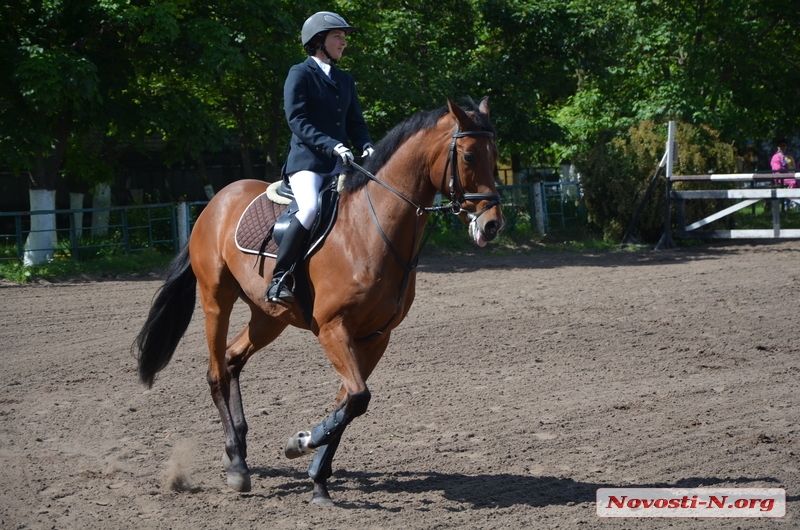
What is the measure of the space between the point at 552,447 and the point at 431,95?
46.1 ft

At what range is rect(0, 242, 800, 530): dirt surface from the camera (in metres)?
4.77

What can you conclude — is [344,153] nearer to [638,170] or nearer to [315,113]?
[315,113]

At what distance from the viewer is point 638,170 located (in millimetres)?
17891

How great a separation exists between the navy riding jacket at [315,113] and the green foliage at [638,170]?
1301cm

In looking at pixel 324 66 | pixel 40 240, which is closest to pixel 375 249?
pixel 324 66

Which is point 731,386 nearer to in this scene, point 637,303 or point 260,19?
point 637,303

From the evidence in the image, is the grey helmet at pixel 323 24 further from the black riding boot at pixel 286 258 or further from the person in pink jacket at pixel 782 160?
the person in pink jacket at pixel 782 160

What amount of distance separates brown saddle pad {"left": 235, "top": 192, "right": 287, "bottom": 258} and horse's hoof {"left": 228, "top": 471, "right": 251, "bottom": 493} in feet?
4.62

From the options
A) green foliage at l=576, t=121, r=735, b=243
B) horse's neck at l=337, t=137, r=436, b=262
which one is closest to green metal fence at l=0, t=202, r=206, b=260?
green foliage at l=576, t=121, r=735, b=243

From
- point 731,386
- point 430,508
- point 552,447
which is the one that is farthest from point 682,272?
point 430,508

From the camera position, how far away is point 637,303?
36.3 ft

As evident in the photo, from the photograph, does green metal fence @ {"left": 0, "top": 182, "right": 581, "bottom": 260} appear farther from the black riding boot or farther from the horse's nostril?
the horse's nostril

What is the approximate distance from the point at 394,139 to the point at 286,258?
1.00 m

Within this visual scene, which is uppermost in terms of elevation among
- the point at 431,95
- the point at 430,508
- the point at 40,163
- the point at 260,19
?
the point at 260,19
